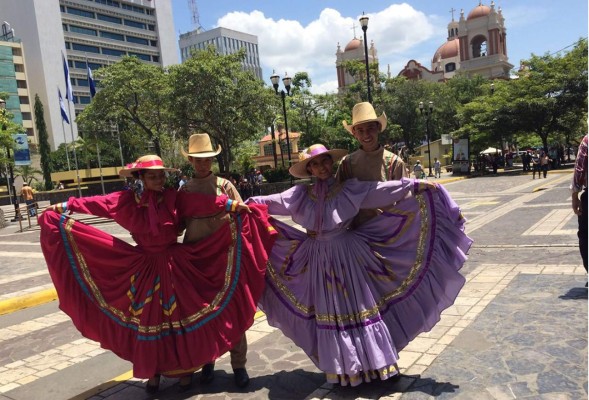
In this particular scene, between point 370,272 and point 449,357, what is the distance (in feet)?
3.36

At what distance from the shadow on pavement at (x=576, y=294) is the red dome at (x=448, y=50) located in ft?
285

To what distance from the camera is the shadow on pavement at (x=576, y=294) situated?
5039 millimetres

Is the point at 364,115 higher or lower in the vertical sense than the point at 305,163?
higher

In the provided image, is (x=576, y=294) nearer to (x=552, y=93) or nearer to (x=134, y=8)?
(x=552, y=93)

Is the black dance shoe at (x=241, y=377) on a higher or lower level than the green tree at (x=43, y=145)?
lower

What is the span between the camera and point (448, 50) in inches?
3364

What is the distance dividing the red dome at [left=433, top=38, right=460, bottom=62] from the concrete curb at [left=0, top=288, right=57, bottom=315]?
8738cm

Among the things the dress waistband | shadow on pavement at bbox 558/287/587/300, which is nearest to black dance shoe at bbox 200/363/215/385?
the dress waistband

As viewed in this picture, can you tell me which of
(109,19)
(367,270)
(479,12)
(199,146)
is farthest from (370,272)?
(109,19)

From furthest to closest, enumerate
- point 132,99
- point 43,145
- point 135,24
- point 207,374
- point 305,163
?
point 135,24 → point 43,145 → point 132,99 → point 207,374 → point 305,163

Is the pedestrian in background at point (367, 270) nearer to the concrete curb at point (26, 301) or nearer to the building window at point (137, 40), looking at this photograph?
the concrete curb at point (26, 301)

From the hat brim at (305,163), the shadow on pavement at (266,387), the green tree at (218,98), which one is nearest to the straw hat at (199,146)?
the hat brim at (305,163)

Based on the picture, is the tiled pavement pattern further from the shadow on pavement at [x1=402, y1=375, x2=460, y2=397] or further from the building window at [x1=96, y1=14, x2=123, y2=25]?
the building window at [x1=96, y1=14, x2=123, y2=25]

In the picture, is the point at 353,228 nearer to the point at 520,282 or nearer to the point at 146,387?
the point at 146,387
